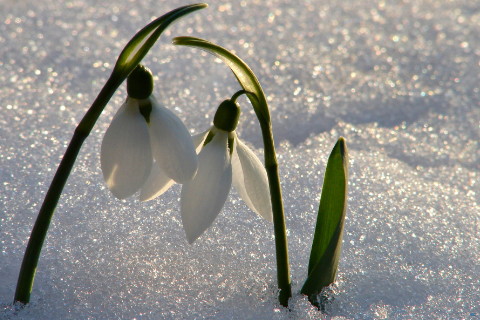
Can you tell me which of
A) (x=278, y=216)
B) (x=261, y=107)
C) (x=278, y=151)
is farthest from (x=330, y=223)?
(x=278, y=151)

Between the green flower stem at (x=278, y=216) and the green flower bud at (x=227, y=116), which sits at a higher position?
the green flower bud at (x=227, y=116)

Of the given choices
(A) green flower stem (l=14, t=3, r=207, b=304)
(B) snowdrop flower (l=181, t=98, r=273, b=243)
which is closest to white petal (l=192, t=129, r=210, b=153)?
(B) snowdrop flower (l=181, t=98, r=273, b=243)

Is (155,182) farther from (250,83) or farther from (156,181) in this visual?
(250,83)

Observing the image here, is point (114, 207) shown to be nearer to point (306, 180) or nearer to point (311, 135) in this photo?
point (306, 180)

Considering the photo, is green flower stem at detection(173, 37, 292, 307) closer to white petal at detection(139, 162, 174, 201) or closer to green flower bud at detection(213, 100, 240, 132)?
green flower bud at detection(213, 100, 240, 132)

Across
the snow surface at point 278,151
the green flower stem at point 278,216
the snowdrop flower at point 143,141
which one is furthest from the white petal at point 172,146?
the snow surface at point 278,151

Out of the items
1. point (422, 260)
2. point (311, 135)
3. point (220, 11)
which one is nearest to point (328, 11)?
point (220, 11)

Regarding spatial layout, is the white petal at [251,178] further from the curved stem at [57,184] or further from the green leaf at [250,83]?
the curved stem at [57,184]
